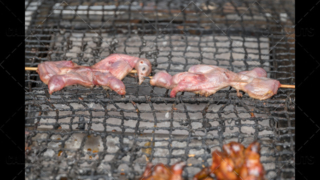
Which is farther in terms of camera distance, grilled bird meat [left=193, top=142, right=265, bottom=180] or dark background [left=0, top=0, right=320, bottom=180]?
dark background [left=0, top=0, right=320, bottom=180]

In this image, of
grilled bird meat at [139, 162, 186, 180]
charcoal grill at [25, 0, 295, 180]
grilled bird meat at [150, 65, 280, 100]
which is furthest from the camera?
grilled bird meat at [150, 65, 280, 100]

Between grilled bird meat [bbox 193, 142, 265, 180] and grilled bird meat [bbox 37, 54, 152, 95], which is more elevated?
grilled bird meat [bbox 37, 54, 152, 95]

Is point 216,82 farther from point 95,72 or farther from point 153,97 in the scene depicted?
point 95,72

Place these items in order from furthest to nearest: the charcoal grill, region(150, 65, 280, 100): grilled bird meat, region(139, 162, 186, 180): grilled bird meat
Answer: region(150, 65, 280, 100): grilled bird meat < the charcoal grill < region(139, 162, 186, 180): grilled bird meat

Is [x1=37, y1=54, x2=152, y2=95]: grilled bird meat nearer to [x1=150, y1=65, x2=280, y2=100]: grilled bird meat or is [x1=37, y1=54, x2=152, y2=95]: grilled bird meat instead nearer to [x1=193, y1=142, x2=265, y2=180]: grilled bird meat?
[x1=150, y1=65, x2=280, y2=100]: grilled bird meat
